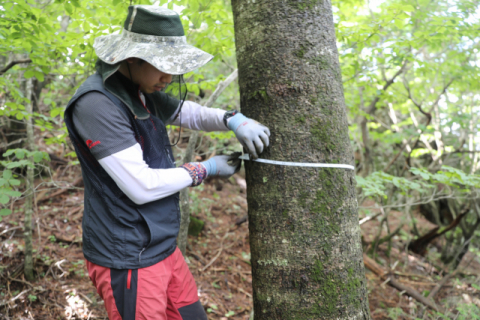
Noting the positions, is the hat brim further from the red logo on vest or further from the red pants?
the red pants

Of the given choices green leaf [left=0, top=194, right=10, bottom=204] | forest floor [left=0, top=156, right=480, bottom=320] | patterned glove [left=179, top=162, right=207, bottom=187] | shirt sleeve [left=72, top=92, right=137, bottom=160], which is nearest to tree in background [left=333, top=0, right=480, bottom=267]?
forest floor [left=0, top=156, right=480, bottom=320]

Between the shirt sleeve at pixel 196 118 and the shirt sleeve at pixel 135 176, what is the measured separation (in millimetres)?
600

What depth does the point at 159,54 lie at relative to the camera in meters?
1.43

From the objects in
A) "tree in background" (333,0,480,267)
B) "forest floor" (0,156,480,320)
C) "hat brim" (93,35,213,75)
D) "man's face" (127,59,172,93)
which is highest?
"hat brim" (93,35,213,75)

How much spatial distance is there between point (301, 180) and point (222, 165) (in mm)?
544

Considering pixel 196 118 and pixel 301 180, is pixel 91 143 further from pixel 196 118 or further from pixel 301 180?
pixel 301 180

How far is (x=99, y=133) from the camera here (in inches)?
51.8

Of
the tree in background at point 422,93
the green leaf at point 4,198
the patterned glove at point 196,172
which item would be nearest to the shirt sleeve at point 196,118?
the patterned glove at point 196,172

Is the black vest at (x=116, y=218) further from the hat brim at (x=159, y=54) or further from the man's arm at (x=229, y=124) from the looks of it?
the man's arm at (x=229, y=124)

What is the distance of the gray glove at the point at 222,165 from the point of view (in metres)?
1.66

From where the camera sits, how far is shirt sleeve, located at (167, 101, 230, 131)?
190 cm

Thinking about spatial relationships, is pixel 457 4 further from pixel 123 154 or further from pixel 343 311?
pixel 123 154

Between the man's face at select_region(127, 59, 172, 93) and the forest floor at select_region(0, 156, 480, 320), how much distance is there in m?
2.42

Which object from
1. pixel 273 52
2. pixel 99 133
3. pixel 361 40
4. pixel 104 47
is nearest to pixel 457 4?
pixel 361 40
